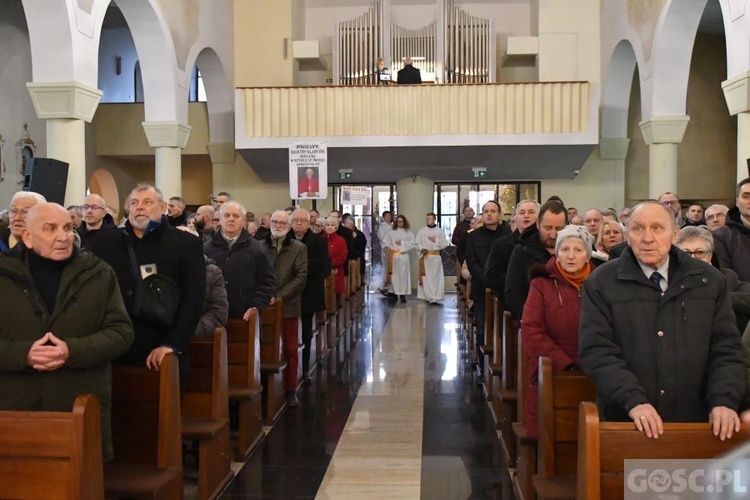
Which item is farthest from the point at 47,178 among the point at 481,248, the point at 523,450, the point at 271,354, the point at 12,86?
the point at 12,86

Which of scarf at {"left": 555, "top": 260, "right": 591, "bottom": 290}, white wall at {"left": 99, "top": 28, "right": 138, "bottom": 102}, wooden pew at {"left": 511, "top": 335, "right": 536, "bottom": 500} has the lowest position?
wooden pew at {"left": 511, "top": 335, "right": 536, "bottom": 500}

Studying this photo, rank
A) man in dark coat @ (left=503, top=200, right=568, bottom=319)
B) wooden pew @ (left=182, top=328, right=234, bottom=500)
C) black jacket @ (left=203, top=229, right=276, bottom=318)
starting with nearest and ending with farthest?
1. wooden pew @ (left=182, top=328, right=234, bottom=500)
2. man in dark coat @ (left=503, top=200, right=568, bottom=319)
3. black jacket @ (left=203, top=229, right=276, bottom=318)

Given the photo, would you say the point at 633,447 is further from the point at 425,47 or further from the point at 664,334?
the point at 425,47

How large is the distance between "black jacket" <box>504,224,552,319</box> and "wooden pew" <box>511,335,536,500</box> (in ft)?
1.85

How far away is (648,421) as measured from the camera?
8.04ft

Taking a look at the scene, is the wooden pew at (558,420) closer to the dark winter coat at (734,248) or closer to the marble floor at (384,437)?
the marble floor at (384,437)

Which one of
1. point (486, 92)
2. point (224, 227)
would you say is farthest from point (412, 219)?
point (224, 227)

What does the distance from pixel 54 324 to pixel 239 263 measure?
2.54 metres

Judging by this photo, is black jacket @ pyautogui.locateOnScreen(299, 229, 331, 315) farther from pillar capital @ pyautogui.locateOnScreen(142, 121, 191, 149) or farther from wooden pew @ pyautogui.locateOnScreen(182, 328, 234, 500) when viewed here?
pillar capital @ pyautogui.locateOnScreen(142, 121, 191, 149)

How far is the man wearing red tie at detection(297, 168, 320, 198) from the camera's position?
824 cm

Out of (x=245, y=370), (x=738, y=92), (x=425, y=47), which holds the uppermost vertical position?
(x=425, y=47)

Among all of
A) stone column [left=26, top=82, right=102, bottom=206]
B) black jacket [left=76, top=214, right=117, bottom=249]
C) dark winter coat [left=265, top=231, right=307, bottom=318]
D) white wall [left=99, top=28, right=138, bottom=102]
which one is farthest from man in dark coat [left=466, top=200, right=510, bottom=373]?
white wall [left=99, top=28, right=138, bottom=102]

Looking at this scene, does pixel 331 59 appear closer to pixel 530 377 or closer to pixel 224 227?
pixel 224 227

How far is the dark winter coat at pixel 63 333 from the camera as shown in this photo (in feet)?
9.45
